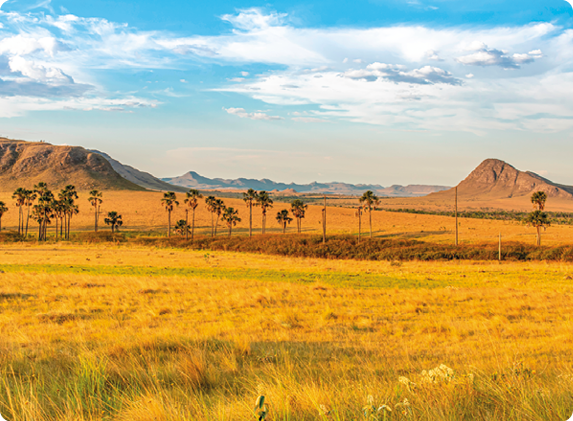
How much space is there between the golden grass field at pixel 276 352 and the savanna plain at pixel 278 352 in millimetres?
43

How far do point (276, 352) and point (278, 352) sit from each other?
15cm

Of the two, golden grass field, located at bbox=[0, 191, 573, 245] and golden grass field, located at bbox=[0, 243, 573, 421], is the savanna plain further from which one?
golden grass field, located at bbox=[0, 191, 573, 245]

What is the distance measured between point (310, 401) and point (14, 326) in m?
11.1

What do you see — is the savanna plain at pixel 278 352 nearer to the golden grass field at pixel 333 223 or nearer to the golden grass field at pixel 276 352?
the golden grass field at pixel 276 352

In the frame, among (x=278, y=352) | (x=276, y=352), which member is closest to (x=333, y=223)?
(x=278, y=352)

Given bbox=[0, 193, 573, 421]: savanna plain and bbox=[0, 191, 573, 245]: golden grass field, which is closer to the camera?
bbox=[0, 193, 573, 421]: savanna plain

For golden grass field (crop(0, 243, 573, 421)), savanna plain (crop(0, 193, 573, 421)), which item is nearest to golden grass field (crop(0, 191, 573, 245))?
savanna plain (crop(0, 193, 573, 421))

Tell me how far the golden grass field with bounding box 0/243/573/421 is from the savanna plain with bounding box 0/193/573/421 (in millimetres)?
43

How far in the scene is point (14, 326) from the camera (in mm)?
11977

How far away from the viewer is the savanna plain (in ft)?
15.7

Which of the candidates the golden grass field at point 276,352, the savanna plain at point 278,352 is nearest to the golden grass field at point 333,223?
the savanna plain at point 278,352

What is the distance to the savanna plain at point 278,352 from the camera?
4773 millimetres

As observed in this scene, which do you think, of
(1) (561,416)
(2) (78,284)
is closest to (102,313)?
(2) (78,284)

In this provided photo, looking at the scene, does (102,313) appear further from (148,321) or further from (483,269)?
(483,269)
